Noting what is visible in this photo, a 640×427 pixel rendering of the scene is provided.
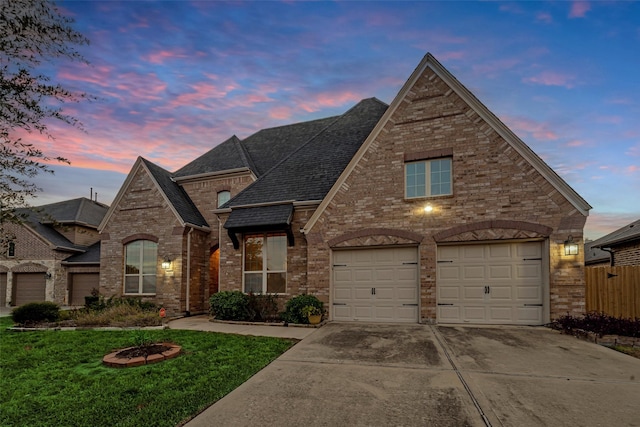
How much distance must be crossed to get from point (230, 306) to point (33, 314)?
7627mm

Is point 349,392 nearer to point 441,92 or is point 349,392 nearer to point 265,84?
point 441,92

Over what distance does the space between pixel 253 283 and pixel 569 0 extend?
1376 cm

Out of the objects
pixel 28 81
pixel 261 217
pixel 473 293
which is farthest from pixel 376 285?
pixel 28 81

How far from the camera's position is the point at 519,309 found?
30.2ft

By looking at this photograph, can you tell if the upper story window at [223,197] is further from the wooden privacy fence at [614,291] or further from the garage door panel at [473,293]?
the wooden privacy fence at [614,291]

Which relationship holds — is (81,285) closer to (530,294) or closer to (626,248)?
(530,294)

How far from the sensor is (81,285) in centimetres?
1919

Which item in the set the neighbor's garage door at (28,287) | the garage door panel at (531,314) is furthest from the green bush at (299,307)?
the neighbor's garage door at (28,287)

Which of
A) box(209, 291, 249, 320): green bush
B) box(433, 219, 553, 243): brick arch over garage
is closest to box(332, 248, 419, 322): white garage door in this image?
box(433, 219, 553, 243): brick arch over garage

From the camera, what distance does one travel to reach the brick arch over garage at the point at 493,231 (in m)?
9.00

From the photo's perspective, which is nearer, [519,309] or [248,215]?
[519,309]

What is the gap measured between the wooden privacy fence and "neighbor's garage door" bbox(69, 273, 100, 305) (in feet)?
78.0

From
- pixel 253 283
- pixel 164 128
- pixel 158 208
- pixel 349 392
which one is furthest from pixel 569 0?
pixel 158 208

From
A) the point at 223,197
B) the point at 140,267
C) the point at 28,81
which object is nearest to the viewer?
the point at 28,81
